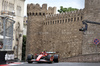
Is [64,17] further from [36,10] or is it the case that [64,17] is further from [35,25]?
[36,10]

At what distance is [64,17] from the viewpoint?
44.7 meters

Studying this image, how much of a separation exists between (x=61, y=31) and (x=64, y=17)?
2.16 meters

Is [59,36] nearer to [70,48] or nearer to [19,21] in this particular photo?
[70,48]

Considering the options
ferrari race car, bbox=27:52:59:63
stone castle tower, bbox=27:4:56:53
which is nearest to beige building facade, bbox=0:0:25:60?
stone castle tower, bbox=27:4:56:53

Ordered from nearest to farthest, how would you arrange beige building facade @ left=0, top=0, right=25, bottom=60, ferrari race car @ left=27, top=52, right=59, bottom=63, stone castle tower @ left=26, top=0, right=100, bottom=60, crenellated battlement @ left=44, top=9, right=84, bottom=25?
ferrari race car @ left=27, top=52, right=59, bottom=63
stone castle tower @ left=26, top=0, right=100, bottom=60
crenellated battlement @ left=44, top=9, right=84, bottom=25
beige building facade @ left=0, top=0, right=25, bottom=60

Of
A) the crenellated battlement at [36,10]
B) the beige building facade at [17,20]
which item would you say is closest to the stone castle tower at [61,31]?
the crenellated battlement at [36,10]

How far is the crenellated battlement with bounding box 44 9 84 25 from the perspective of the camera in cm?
4153

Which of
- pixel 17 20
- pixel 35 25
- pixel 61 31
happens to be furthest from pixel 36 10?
pixel 61 31

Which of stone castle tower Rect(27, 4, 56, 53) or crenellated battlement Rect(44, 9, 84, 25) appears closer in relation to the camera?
crenellated battlement Rect(44, 9, 84, 25)

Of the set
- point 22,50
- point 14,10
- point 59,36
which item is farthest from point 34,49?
point 22,50

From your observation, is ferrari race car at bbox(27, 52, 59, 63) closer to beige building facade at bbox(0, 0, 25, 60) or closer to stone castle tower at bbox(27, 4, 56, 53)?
stone castle tower at bbox(27, 4, 56, 53)

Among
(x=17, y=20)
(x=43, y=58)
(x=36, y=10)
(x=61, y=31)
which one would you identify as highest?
(x=36, y=10)

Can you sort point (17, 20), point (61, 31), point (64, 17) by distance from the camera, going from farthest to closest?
point (17, 20)
point (61, 31)
point (64, 17)

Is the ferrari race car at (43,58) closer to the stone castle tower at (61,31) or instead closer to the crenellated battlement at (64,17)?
the stone castle tower at (61,31)
